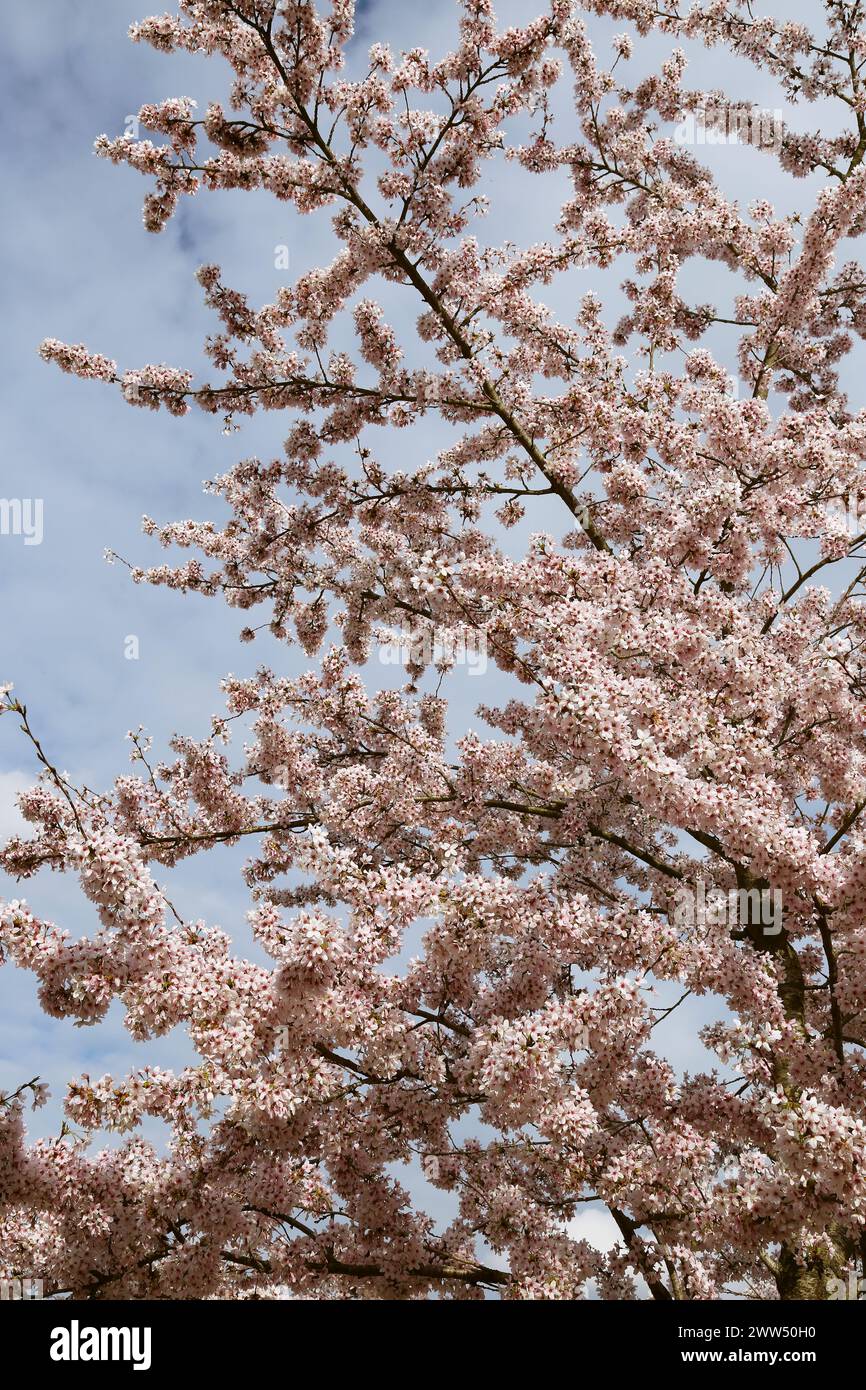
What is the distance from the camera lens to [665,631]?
27.2 feet

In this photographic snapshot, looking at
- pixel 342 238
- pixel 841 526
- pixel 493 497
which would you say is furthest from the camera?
pixel 493 497

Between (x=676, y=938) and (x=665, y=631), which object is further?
(x=665, y=631)

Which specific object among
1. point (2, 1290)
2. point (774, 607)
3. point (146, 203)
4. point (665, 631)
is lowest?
point (2, 1290)

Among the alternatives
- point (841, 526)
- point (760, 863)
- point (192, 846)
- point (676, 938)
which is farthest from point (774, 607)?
point (192, 846)

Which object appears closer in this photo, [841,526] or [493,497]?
[841,526]

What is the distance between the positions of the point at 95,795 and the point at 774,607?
867 centimetres

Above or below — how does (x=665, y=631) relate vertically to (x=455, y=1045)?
above

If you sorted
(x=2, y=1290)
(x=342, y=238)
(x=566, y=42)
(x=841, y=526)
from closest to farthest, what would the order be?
1. (x=2, y=1290)
2. (x=342, y=238)
3. (x=841, y=526)
4. (x=566, y=42)

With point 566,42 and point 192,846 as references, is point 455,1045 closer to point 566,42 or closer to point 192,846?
point 192,846

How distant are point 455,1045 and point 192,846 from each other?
465 cm

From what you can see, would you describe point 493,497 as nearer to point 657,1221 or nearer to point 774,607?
point 774,607

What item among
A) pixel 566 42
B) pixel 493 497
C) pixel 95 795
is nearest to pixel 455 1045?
pixel 95 795

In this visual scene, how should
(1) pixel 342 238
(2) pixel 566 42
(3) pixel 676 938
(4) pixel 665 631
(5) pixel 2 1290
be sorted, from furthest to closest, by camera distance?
(2) pixel 566 42, (1) pixel 342 238, (4) pixel 665 631, (5) pixel 2 1290, (3) pixel 676 938

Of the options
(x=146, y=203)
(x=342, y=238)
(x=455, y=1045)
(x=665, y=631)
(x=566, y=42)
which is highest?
(x=566, y=42)
